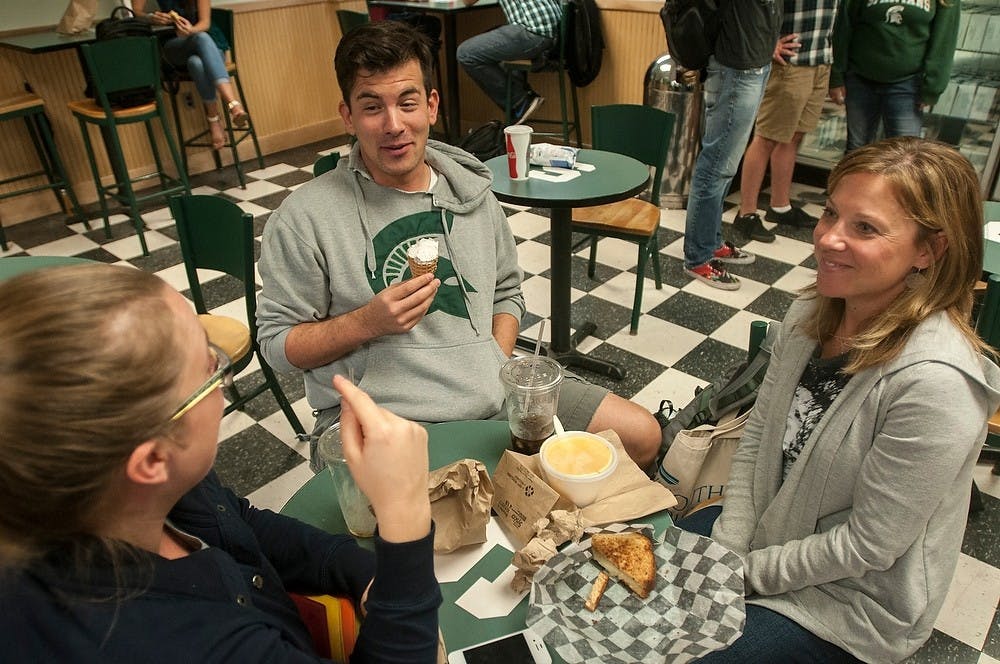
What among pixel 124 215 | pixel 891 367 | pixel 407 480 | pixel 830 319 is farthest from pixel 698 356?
pixel 124 215

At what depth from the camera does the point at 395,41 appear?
1586mm

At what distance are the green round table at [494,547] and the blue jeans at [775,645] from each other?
0.28 meters

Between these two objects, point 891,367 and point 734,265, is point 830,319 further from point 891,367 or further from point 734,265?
point 734,265

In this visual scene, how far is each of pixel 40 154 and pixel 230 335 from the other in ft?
10.6

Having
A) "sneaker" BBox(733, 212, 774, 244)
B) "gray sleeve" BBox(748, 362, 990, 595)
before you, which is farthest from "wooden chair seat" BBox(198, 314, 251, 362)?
"sneaker" BBox(733, 212, 774, 244)

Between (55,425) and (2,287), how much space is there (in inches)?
6.5

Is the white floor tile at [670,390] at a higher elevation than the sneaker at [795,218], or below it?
below

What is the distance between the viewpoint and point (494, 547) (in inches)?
43.1

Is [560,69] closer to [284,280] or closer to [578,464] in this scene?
[284,280]

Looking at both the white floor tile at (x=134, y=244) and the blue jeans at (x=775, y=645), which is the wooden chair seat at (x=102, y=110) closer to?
the white floor tile at (x=134, y=244)

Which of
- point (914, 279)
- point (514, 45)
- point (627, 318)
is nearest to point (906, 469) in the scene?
point (914, 279)

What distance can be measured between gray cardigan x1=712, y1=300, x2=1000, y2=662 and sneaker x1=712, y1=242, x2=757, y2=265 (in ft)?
8.33

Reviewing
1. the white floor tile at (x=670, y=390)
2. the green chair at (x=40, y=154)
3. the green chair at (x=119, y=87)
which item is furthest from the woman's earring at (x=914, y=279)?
the green chair at (x=40, y=154)

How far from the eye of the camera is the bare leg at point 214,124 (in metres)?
4.78
